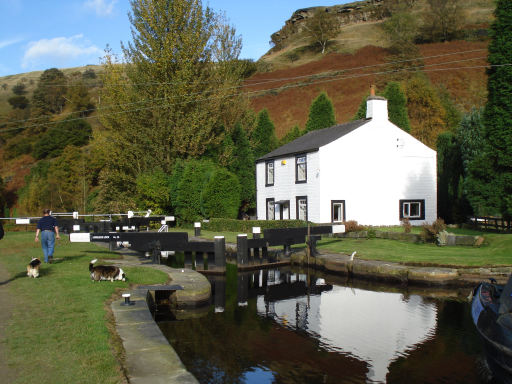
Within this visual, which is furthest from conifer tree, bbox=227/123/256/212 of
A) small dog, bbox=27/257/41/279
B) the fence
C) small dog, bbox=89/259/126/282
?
small dog, bbox=27/257/41/279

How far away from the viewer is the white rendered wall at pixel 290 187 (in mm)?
28578

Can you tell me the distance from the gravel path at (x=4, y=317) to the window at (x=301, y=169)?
65.5 ft

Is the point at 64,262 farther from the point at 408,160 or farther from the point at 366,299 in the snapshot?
the point at 408,160

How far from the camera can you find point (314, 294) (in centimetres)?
1385

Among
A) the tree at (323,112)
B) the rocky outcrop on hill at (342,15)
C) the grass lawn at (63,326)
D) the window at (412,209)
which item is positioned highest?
the rocky outcrop on hill at (342,15)

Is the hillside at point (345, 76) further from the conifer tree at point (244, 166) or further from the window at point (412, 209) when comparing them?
the window at point (412, 209)

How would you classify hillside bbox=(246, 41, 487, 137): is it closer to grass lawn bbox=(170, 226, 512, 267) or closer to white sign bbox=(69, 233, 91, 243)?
grass lawn bbox=(170, 226, 512, 267)

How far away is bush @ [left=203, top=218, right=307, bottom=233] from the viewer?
85.7ft

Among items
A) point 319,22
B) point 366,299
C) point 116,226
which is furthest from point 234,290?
point 319,22

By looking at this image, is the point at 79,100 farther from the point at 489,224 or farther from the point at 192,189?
the point at 489,224

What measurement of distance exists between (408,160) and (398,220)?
411 cm

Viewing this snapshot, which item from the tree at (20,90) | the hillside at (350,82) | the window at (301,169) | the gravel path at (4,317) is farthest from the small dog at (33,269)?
the tree at (20,90)

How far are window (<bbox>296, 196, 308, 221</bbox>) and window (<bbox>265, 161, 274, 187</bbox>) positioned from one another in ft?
12.3

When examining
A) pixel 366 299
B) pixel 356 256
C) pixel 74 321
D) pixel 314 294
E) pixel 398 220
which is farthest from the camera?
pixel 398 220
